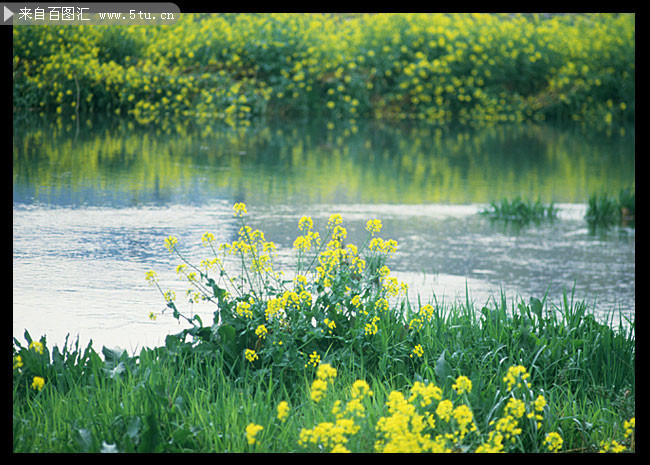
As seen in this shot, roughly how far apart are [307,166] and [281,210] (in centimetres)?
321

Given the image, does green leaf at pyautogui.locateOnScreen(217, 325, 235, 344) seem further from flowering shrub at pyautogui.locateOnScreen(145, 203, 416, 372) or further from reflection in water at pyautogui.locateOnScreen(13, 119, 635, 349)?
reflection in water at pyautogui.locateOnScreen(13, 119, 635, 349)

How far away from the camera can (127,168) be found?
10.5 m

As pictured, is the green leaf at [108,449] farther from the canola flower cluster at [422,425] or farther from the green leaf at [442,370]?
the green leaf at [442,370]

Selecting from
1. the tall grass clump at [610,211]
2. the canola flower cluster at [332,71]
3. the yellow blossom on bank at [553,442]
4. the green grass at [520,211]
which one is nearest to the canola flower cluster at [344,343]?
the yellow blossom on bank at [553,442]

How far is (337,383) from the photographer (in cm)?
346

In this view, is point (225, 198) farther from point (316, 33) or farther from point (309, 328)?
point (316, 33)

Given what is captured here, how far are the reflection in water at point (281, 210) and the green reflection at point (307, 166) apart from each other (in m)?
0.03

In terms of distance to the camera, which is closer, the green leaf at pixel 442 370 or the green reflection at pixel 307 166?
the green leaf at pixel 442 370

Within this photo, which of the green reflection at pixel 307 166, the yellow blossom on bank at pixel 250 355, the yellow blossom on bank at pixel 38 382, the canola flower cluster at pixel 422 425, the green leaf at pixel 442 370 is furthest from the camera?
the green reflection at pixel 307 166

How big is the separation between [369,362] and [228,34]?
16779mm

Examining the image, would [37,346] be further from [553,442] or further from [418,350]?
[553,442]

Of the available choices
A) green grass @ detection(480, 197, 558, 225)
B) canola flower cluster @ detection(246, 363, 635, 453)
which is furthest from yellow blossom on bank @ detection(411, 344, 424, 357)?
green grass @ detection(480, 197, 558, 225)

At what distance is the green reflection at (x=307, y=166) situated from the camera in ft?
30.2
